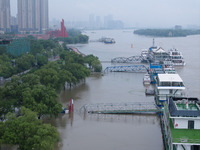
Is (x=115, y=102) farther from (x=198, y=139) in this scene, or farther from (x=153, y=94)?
(x=198, y=139)

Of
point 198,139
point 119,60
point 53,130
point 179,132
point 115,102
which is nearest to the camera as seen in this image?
point 198,139

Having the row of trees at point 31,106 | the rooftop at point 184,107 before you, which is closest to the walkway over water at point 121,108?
the row of trees at point 31,106

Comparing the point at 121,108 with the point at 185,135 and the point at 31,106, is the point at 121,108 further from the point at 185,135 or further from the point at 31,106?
the point at 185,135

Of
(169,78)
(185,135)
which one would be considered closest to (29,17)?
(169,78)

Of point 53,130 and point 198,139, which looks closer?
point 198,139

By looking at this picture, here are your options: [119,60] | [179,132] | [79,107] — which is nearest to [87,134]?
[79,107]

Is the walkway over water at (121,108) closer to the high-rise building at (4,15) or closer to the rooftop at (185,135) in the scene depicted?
the rooftop at (185,135)

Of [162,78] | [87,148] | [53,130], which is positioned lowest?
[87,148]

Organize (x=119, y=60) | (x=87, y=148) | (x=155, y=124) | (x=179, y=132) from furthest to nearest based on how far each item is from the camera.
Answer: (x=119, y=60), (x=155, y=124), (x=87, y=148), (x=179, y=132)
